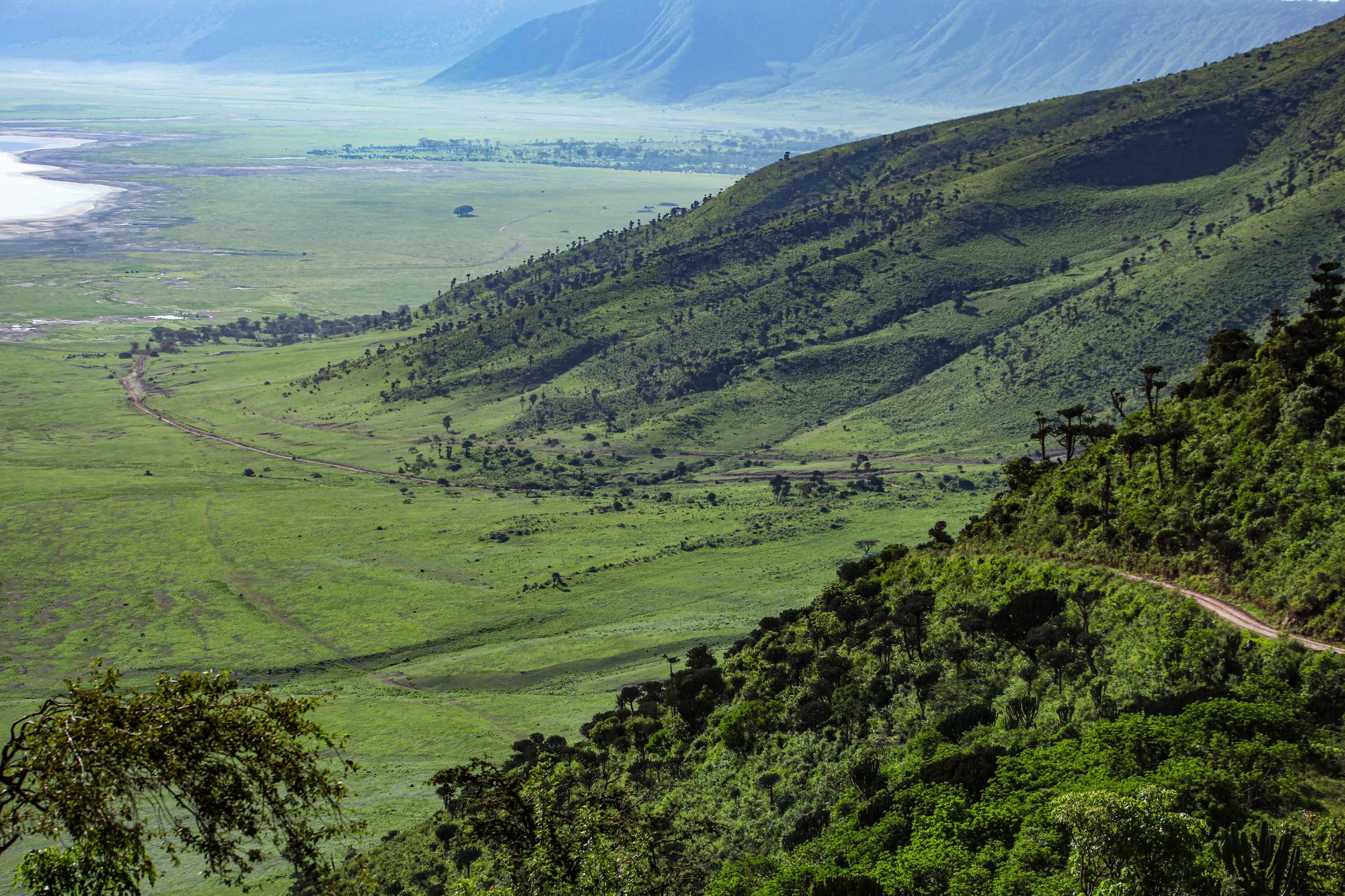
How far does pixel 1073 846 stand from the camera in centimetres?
2547

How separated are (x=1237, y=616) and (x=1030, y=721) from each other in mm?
9099

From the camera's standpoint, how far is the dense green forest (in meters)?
25.1

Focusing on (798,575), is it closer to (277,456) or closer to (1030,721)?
(1030,721)

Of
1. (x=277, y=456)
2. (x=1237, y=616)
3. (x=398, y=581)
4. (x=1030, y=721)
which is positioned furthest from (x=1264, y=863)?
(x=277, y=456)

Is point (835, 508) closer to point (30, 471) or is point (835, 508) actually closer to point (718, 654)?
point (718, 654)

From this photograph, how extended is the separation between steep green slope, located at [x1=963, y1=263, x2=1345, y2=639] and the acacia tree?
120 ft

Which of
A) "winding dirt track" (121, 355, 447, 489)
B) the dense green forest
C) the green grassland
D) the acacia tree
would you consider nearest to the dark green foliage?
the dense green forest

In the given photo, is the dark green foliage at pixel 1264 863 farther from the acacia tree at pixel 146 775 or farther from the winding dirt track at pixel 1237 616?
the acacia tree at pixel 146 775

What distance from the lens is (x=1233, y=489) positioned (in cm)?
5106

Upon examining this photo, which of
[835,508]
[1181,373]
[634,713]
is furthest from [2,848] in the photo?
[1181,373]

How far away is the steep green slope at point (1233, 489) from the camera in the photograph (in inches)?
1726

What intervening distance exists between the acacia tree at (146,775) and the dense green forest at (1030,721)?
225 inches

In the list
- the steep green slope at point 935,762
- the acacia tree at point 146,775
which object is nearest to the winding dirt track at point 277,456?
the steep green slope at point 935,762

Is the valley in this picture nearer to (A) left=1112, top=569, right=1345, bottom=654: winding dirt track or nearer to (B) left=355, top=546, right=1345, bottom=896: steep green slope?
(B) left=355, top=546, right=1345, bottom=896: steep green slope
